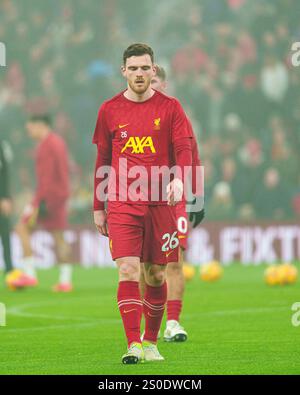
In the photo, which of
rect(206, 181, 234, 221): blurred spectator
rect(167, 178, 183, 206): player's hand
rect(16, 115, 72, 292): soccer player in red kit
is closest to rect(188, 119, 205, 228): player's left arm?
rect(167, 178, 183, 206): player's hand

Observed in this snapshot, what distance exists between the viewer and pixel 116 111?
7930 mm

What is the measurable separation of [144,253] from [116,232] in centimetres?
28

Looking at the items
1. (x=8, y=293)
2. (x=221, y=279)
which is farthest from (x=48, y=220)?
(x=221, y=279)

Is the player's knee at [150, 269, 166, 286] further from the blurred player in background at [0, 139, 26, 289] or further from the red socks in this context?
the blurred player in background at [0, 139, 26, 289]

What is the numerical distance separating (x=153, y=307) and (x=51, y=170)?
782cm

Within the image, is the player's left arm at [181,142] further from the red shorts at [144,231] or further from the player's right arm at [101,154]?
the player's right arm at [101,154]

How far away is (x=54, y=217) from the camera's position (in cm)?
1584

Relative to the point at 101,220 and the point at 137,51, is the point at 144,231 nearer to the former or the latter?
the point at 101,220

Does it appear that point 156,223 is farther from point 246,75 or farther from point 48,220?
point 246,75

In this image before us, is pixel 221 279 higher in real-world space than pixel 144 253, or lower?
higher

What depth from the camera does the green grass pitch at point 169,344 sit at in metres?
7.53

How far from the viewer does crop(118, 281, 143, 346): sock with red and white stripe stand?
25.3ft

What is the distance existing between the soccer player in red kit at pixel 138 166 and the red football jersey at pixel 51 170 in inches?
303

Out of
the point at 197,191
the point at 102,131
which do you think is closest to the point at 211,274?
the point at 197,191
